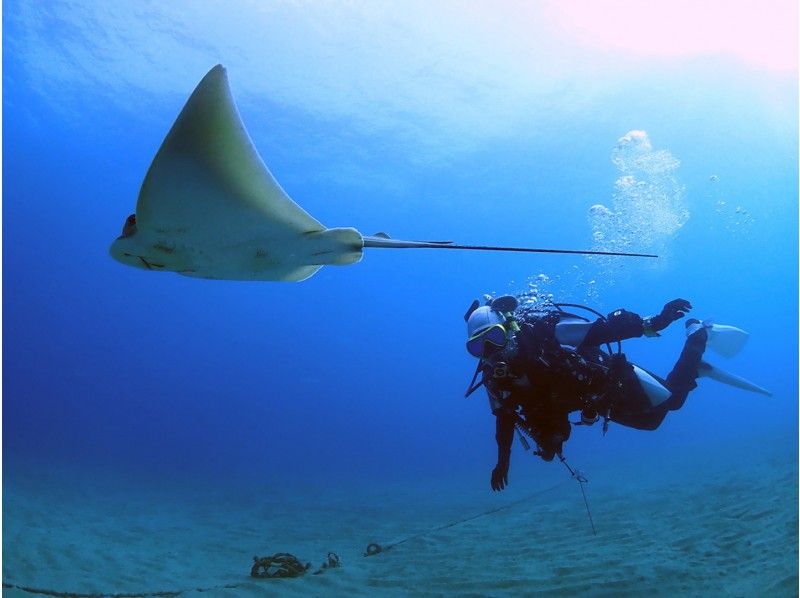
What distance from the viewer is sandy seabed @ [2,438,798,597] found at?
14.7 feet

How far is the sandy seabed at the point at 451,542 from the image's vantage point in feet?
14.7

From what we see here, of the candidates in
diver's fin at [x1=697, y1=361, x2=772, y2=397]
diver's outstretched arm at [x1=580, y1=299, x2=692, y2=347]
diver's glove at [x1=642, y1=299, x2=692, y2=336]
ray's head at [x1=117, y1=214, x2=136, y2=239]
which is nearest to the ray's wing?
ray's head at [x1=117, y1=214, x2=136, y2=239]

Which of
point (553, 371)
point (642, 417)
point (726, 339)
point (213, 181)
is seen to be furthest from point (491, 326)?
point (726, 339)

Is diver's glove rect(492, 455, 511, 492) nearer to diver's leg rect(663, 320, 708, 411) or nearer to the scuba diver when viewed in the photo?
the scuba diver

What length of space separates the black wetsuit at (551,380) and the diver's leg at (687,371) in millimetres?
1255

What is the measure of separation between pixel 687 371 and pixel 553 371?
91.9 inches

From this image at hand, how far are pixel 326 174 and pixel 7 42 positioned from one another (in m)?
13.4

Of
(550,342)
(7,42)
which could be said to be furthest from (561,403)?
(7,42)

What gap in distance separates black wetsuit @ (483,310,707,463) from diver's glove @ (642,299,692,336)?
7cm

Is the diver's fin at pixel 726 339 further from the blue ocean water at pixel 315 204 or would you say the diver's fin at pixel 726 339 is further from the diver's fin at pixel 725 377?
the blue ocean water at pixel 315 204

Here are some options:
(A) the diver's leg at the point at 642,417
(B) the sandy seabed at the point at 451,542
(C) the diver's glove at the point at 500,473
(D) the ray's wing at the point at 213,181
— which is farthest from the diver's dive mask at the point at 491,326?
(B) the sandy seabed at the point at 451,542

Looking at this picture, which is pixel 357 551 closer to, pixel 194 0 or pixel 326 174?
pixel 194 0

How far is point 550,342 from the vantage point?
420cm

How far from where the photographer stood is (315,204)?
2723cm
